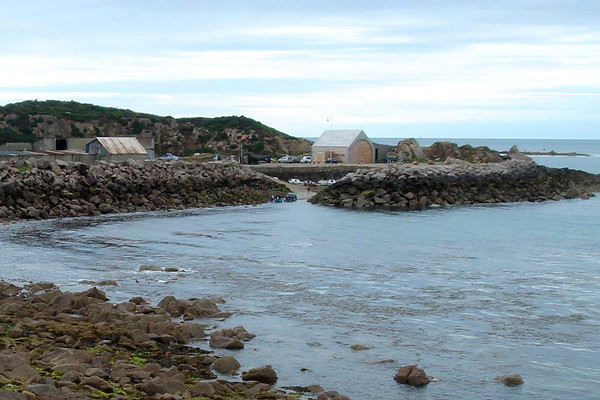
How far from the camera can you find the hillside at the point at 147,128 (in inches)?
3875

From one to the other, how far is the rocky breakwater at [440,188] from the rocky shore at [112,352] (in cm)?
3710

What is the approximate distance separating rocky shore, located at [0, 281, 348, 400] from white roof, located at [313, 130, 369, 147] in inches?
2471

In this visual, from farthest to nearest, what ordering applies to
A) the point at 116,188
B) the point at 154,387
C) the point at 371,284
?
the point at 116,188 < the point at 371,284 < the point at 154,387

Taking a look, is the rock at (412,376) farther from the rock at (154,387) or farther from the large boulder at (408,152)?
the large boulder at (408,152)

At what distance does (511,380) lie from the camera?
14.4m

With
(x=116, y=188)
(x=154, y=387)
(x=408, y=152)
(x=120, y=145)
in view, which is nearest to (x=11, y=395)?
(x=154, y=387)

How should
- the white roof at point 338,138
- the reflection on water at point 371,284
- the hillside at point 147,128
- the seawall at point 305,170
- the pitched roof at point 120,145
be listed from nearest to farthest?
the reflection on water at point 371,284
the pitched roof at point 120,145
the seawall at point 305,170
the white roof at point 338,138
the hillside at point 147,128

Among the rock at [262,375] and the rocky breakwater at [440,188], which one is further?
the rocky breakwater at [440,188]

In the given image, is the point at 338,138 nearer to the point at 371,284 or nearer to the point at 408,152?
the point at 408,152

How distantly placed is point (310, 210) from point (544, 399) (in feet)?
125

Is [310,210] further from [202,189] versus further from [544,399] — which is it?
[544,399]

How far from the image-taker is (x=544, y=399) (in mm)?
13633

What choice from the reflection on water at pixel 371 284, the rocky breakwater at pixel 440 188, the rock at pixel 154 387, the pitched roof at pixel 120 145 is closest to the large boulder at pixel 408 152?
the rocky breakwater at pixel 440 188

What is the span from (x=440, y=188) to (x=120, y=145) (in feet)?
85.3
